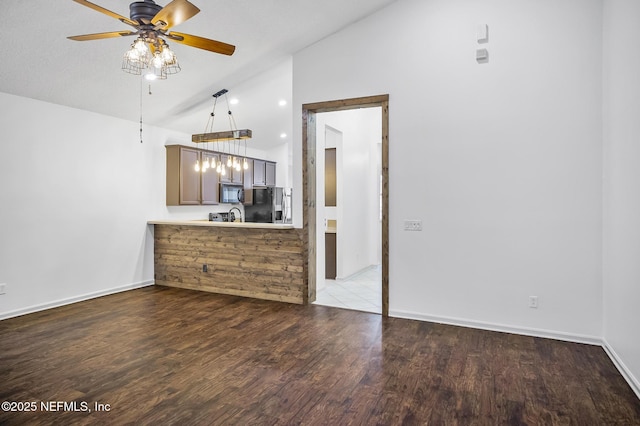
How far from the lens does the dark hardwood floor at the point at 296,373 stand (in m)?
2.33

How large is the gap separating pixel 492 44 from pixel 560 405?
128 inches

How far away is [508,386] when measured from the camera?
268 cm

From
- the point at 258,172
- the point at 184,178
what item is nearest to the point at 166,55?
the point at 184,178

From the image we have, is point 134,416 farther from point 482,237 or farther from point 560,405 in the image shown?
point 482,237

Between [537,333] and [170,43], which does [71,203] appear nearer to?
[170,43]

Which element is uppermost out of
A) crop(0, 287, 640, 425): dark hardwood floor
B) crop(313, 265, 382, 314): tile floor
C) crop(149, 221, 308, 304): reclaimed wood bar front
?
crop(149, 221, 308, 304): reclaimed wood bar front

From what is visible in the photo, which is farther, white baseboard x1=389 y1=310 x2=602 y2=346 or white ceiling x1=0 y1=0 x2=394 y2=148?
white baseboard x1=389 y1=310 x2=602 y2=346

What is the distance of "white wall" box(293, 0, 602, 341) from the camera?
353 centimetres

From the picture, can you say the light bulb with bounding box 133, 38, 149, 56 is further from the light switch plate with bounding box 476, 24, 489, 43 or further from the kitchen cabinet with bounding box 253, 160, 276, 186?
the kitchen cabinet with bounding box 253, 160, 276, 186

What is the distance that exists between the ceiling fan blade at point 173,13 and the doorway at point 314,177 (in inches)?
91.0

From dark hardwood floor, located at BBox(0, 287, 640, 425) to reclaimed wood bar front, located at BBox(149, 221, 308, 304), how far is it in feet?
2.37

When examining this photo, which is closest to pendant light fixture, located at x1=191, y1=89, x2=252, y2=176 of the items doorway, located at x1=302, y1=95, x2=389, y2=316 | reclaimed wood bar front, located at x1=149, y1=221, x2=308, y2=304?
reclaimed wood bar front, located at x1=149, y1=221, x2=308, y2=304

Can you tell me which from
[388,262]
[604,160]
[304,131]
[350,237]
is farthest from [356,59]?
[350,237]

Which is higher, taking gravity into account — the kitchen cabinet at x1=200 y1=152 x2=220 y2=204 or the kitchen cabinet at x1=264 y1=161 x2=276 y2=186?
the kitchen cabinet at x1=264 y1=161 x2=276 y2=186
